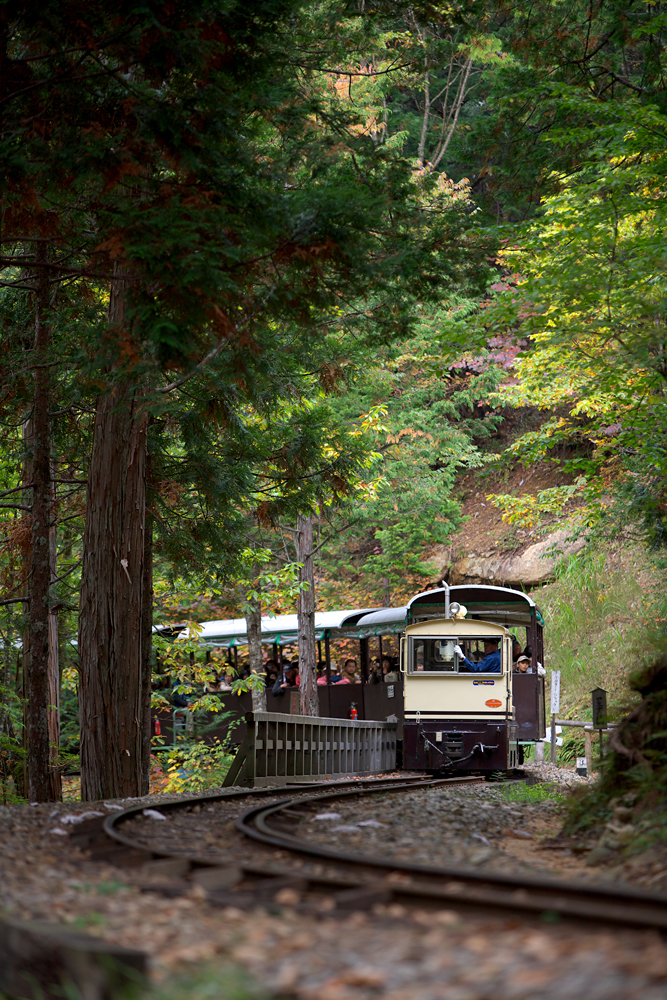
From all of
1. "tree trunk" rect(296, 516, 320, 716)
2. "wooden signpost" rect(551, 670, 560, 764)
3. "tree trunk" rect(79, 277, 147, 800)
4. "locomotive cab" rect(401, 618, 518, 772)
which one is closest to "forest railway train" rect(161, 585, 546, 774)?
"locomotive cab" rect(401, 618, 518, 772)

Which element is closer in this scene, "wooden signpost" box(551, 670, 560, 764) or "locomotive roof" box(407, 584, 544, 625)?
"wooden signpost" box(551, 670, 560, 764)

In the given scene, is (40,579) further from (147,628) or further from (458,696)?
(458,696)

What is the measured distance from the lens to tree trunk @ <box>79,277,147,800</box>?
11664 millimetres

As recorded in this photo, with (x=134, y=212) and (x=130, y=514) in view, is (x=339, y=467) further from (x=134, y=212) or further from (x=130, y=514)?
(x=134, y=212)

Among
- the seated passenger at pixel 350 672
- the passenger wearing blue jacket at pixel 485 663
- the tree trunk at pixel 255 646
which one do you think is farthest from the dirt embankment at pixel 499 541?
the passenger wearing blue jacket at pixel 485 663

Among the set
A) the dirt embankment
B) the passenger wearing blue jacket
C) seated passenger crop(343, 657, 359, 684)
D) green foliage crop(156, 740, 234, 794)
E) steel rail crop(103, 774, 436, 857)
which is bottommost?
green foliage crop(156, 740, 234, 794)

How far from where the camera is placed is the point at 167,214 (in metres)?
8.63

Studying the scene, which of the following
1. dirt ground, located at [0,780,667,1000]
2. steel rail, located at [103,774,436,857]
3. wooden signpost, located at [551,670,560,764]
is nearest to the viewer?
dirt ground, located at [0,780,667,1000]

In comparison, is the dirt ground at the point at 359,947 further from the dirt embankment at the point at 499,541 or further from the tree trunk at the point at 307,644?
the dirt embankment at the point at 499,541

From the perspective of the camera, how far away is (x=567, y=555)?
29172 millimetres

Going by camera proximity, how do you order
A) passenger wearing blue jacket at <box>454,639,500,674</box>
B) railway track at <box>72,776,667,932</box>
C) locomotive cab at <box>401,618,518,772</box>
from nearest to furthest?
railway track at <box>72,776,667,932</box> → locomotive cab at <box>401,618,518,772</box> → passenger wearing blue jacket at <box>454,639,500,674</box>

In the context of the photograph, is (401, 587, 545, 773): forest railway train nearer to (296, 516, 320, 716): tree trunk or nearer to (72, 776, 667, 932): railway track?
(296, 516, 320, 716): tree trunk

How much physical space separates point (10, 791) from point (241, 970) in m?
15.2

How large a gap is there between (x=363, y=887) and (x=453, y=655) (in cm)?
1174
